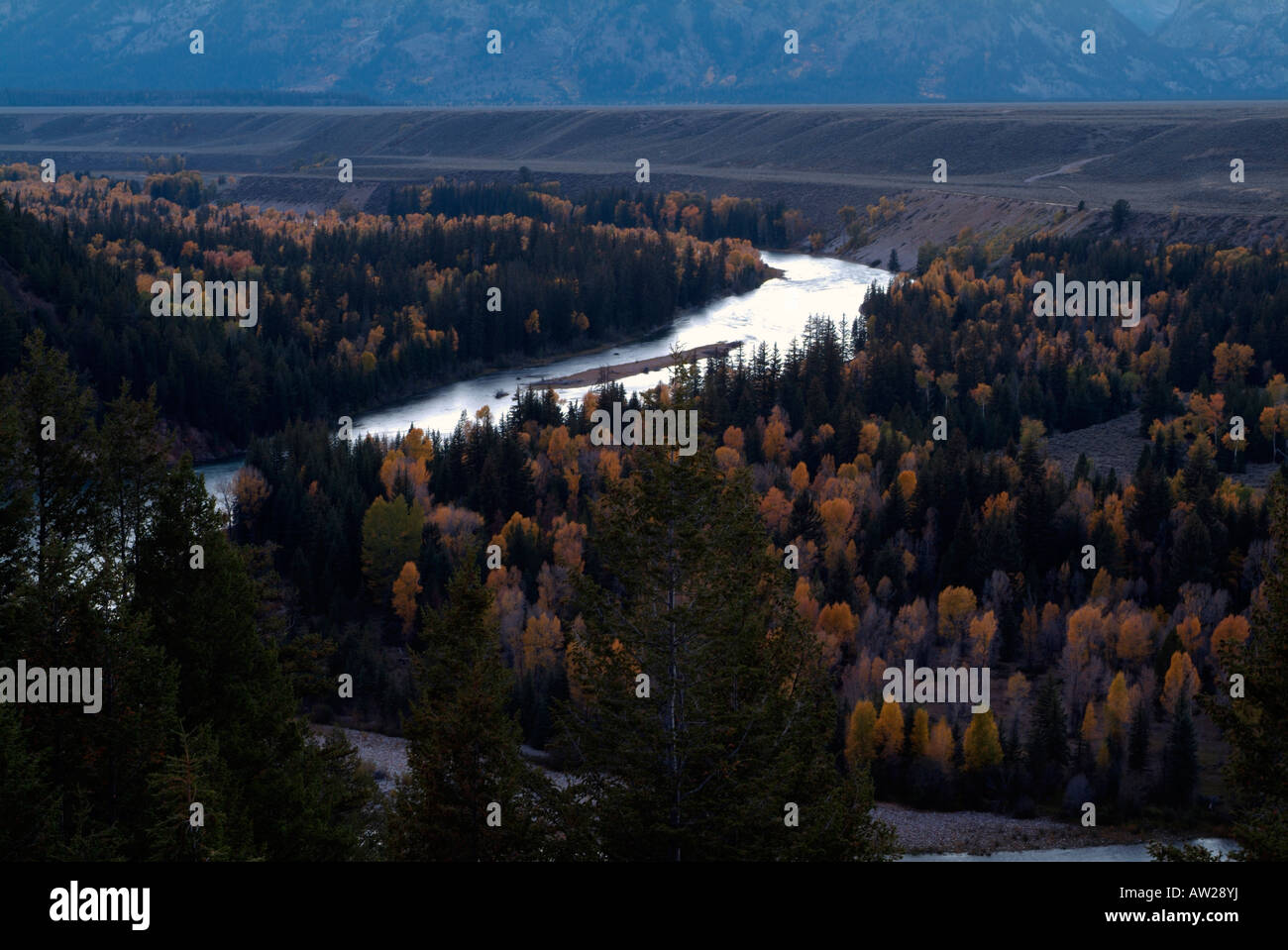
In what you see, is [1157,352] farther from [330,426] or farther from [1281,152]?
[1281,152]

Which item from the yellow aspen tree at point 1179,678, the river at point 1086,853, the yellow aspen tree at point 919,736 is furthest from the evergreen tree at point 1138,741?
the yellow aspen tree at point 919,736

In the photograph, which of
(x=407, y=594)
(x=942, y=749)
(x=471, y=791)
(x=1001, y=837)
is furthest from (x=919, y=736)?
(x=471, y=791)

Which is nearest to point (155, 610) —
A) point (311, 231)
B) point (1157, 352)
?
point (1157, 352)

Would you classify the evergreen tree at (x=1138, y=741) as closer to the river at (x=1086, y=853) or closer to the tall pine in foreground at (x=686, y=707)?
the river at (x=1086, y=853)

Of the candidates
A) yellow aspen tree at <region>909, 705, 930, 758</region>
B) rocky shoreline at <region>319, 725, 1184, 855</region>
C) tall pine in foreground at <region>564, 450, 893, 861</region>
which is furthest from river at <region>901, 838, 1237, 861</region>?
tall pine in foreground at <region>564, 450, 893, 861</region>

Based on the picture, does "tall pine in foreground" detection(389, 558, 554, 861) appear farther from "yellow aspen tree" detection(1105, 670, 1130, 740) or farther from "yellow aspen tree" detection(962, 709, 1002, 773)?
"yellow aspen tree" detection(1105, 670, 1130, 740)
